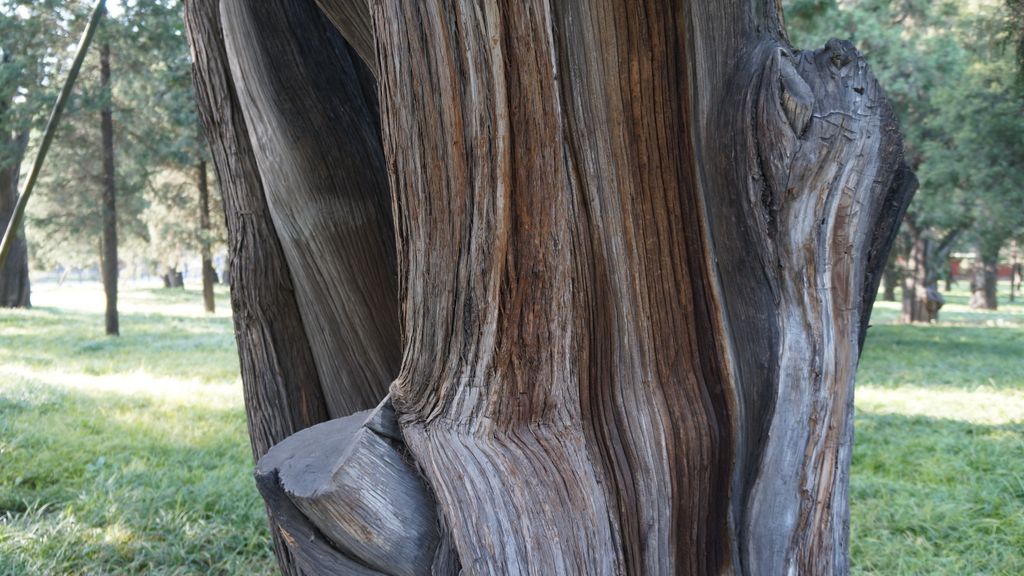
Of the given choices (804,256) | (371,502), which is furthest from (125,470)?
(804,256)

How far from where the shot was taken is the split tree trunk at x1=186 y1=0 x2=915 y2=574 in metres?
1.64

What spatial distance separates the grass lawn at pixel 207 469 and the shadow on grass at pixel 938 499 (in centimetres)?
1

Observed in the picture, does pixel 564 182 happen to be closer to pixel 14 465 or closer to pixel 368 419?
pixel 368 419

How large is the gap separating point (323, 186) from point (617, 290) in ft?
3.37

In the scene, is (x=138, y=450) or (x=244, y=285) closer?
(x=244, y=285)

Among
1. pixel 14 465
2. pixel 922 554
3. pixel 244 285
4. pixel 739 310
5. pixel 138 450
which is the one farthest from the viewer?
pixel 138 450

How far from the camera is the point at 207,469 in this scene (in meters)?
5.55

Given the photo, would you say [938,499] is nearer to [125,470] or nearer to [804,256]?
[804,256]

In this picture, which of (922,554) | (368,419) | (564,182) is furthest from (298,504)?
(922,554)

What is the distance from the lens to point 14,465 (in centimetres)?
519

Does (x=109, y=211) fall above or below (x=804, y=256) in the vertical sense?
above

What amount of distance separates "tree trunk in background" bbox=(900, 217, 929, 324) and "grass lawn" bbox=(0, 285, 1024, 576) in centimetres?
722

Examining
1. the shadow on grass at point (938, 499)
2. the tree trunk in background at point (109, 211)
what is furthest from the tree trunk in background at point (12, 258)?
the shadow on grass at point (938, 499)

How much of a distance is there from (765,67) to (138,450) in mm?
5550
